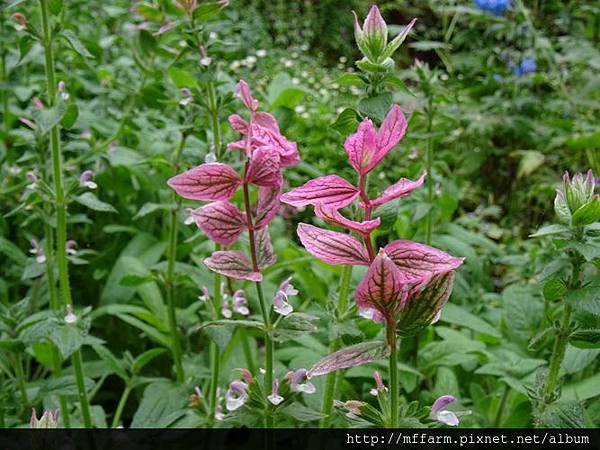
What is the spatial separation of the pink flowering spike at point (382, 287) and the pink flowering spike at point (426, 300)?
12mm

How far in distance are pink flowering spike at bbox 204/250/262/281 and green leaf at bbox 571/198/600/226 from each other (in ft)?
1.25

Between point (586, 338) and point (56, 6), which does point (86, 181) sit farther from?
point (586, 338)

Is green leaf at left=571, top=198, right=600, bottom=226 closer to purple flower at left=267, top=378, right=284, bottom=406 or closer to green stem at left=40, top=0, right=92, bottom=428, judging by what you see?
purple flower at left=267, top=378, right=284, bottom=406

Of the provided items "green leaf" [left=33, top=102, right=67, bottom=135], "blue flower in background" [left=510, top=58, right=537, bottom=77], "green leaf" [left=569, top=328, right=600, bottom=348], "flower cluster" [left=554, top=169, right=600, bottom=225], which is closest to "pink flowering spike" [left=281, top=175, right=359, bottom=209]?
"flower cluster" [left=554, top=169, right=600, bottom=225]

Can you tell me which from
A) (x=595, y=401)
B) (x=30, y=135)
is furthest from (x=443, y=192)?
(x=30, y=135)

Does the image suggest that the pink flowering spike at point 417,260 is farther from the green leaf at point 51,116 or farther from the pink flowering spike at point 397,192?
the green leaf at point 51,116

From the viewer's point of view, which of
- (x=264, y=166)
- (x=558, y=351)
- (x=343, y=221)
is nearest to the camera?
(x=343, y=221)

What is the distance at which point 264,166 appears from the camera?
2.54ft

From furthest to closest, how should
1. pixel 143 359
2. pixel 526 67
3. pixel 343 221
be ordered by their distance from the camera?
pixel 526 67 → pixel 143 359 → pixel 343 221

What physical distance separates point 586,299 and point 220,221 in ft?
1.49

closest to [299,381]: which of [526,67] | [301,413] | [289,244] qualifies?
[301,413]

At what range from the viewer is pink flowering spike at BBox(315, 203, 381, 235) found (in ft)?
2.07

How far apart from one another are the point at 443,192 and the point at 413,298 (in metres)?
1.36

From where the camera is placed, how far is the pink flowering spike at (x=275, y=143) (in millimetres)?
799
